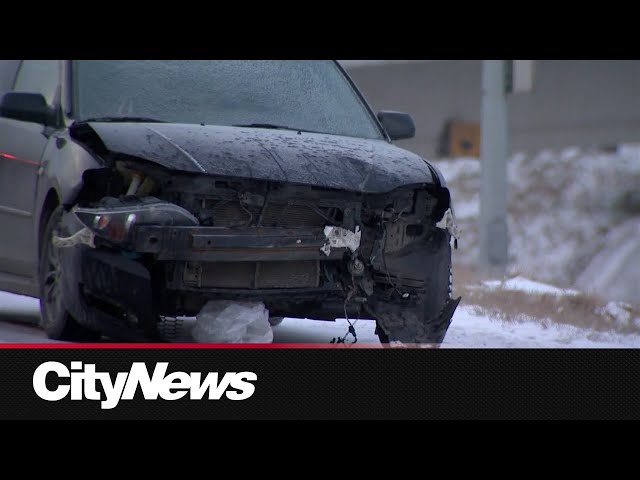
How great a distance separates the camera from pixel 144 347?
5.20 meters

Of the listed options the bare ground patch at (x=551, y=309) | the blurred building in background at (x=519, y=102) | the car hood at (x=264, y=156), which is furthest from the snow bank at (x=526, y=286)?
the blurred building in background at (x=519, y=102)

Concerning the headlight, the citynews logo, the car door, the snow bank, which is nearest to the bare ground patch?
the snow bank

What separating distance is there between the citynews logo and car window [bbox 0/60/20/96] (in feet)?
9.99

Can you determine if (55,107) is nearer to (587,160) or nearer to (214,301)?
(214,301)

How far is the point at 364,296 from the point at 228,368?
1108 millimetres

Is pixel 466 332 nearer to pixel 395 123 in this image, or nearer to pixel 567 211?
pixel 395 123

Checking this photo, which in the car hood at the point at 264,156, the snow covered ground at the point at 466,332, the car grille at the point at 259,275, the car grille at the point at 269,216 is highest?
the car hood at the point at 264,156

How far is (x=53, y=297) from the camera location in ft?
20.0

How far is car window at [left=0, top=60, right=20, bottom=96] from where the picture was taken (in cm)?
758

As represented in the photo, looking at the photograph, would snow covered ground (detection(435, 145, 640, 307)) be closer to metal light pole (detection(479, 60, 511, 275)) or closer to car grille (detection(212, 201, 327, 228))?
metal light pole (detection(479, 60, 511, 275))

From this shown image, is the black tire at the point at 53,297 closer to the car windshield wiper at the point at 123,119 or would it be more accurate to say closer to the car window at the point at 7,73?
the car windshield wiper at the point at 123,119

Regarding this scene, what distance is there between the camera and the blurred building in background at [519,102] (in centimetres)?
1981

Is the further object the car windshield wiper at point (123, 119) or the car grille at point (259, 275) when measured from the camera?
the car windshield wiper at point (123, 119)

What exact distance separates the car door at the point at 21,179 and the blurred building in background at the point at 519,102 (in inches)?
525
